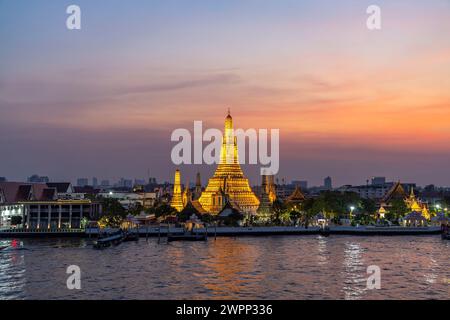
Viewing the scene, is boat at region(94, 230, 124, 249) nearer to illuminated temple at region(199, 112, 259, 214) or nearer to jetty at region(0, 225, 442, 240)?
jetty at region(0, 225, 442, 240)

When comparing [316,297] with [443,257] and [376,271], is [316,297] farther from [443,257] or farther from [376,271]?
[443,257]

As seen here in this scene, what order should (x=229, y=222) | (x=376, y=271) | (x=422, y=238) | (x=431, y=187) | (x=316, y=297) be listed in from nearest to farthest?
(x=316, y=297) → (x=376, y=271) → (x=422, y=238) → (x=229, y=222) → (x=431, y=187)

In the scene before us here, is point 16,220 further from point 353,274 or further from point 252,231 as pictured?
point 353,274

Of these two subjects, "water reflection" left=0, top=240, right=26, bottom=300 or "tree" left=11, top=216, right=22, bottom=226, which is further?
"tree" left=11, top=216, right=22, bottom=226

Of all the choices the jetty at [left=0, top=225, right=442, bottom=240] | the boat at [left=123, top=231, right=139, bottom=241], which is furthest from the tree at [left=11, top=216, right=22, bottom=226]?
the boat at [left=123, top=231, right=139, bottom=241]

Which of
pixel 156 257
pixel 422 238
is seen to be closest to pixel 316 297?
pixel 156 257

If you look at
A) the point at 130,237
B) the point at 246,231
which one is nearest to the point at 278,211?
the point at 246,231
